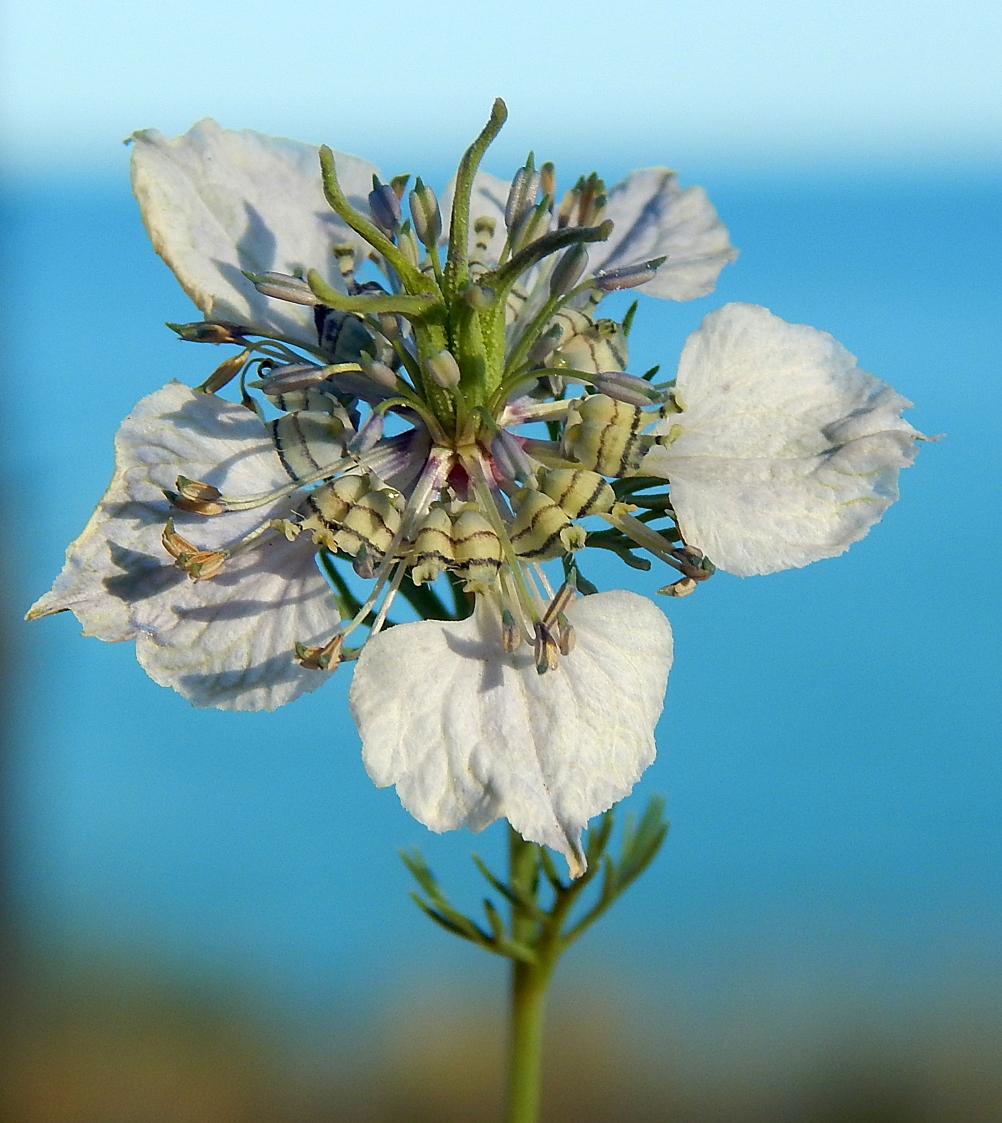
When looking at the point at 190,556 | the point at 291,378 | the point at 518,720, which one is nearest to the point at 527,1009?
the point at 518,720

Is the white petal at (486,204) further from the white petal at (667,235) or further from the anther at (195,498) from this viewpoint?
the anther at (195,498)

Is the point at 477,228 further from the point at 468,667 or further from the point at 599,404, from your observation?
the point at 468,667

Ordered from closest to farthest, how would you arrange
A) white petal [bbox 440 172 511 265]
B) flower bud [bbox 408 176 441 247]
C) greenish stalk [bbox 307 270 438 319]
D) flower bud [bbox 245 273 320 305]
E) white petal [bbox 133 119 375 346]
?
greenish stalk [bbox 307 270 438 319], flower bud [bbox 245 273 320 305], flower bud [bbox 408 176 441 247], white petal [bbox 133 119 375 346], white petal [bbox 440 172 511 265]

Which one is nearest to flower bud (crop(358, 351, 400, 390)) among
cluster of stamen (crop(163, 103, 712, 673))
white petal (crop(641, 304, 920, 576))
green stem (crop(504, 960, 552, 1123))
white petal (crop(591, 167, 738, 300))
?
cluster of stamen (crop(163, 103, 712, 673))

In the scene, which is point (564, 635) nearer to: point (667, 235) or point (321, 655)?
point (321, 655)

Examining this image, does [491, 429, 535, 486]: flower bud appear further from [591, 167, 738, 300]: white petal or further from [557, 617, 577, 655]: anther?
[591, 167, 738, 300]: white petal
